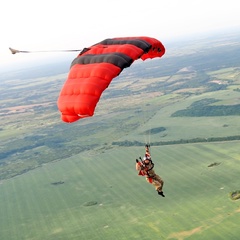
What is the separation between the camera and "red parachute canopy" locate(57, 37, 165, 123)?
23.9m

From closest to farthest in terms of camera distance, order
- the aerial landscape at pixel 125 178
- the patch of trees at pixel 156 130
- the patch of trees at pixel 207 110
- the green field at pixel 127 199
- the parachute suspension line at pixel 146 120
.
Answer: the green field at pixel 127 199, the aerial landscape at pixel 125 178, the parachute suspension line at pixel 146 120, the patch of trees at pixel 156 130, the patch of trees at pixel 207 110

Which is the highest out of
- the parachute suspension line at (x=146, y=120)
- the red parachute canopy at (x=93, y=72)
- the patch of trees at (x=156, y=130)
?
the red parachute canopy at (x=93, y=72)

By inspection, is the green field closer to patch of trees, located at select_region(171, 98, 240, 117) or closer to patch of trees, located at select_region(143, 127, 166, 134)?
patch of trees, located at select_region(143, 127, 166, 134)

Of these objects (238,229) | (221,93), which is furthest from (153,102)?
(238,229)

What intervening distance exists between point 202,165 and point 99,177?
22.5 metres

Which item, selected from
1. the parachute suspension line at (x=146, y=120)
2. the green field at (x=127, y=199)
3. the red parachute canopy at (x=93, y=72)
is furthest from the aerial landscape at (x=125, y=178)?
the red parachute canopy at (x=93, y=72)

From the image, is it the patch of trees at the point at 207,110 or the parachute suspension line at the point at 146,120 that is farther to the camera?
the patch of trees at the point at 207,110

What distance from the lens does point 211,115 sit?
14025 centimetres

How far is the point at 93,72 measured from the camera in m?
25.5

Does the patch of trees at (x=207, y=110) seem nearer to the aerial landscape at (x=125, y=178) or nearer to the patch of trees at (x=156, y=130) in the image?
the aerial landscape at (x=125, y=178)

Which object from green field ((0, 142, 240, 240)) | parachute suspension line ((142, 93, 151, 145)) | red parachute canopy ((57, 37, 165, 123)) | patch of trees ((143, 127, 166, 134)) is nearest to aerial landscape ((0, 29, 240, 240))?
green field ((0, 142, 240, 240))

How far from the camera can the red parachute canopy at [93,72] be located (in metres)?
Answer: 23.9

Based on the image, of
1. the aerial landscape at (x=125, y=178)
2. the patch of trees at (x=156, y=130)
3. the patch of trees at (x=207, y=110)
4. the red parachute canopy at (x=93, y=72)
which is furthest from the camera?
the patch of trees at (x=207, y=110)

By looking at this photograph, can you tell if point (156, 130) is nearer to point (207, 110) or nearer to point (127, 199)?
point (207, 110)
